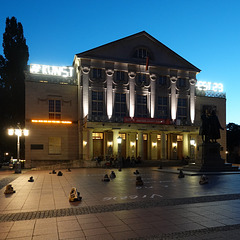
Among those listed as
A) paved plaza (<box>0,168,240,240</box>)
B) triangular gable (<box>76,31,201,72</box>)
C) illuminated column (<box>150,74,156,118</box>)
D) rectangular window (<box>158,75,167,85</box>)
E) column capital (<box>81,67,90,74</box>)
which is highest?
triangular gable (<box>76,31,201,72</box>)

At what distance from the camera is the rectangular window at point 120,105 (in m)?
40.4

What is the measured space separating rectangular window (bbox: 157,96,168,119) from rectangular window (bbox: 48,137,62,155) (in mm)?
16681

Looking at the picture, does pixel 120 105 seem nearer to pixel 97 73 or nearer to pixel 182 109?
pixel 97 73

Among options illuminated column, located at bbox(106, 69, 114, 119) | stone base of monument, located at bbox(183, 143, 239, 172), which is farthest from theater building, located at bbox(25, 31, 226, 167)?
stone base of monument, located at bbox(183, 143, 239, 172)

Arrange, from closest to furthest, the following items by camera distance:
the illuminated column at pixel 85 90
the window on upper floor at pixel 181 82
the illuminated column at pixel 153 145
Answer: the illuminated column at pixel 85 90 < the illuminated column at pixel 153 145 < the window on upper floor at pixel 181 82

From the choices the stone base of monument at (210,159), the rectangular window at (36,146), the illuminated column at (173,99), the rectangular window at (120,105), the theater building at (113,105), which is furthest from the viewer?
the illuminated column at (173,99)

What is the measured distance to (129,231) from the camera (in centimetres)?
706

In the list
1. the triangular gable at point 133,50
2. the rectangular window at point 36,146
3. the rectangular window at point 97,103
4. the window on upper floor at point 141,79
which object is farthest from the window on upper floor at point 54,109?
the window on upper floor at point 141,79

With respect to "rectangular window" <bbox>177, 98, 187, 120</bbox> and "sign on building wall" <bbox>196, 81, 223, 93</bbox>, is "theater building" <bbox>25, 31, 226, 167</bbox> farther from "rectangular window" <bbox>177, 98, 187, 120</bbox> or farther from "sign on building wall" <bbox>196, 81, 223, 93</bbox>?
"sign on building wall" <bbox>196, 81, 223, 93</bbox>

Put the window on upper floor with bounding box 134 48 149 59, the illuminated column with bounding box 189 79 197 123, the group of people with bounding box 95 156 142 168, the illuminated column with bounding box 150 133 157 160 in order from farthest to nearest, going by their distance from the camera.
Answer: the illuminated column with bounding box 189 79 197 123 → the window on upper floor with bounding box 134 48 149 59 → the illuminated column with bounding box 150 133 157 160 → the group of people with bounding box 95 156 142 168

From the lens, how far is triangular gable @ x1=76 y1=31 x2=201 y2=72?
4047cm

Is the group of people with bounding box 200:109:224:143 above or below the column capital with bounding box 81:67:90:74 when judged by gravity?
below

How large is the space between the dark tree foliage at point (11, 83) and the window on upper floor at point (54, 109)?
24.1 ft

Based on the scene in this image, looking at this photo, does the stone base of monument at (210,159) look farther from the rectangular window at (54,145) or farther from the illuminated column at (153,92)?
the rectangular window at (54,145)
